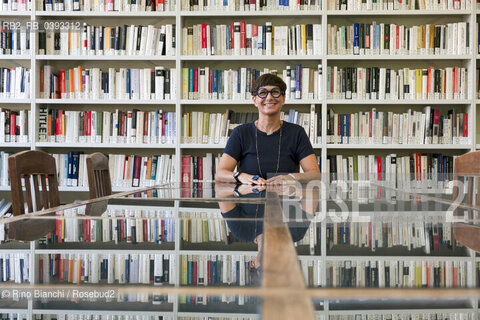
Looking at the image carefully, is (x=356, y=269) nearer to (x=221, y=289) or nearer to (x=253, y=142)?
(x=221, y=289)

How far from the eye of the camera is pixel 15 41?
3418 mm

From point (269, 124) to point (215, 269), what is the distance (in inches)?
83.3

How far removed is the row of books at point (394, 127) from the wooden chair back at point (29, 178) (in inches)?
79.6

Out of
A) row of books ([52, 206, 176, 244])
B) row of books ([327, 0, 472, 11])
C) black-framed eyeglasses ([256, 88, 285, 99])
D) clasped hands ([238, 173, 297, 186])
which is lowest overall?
row of books ([52, 206, 176, 244])

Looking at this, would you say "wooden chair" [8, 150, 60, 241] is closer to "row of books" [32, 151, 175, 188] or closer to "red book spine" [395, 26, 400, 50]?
"row of books" [32, 151, 175, 188]

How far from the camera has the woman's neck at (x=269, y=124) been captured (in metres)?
2.60

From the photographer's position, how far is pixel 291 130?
262 centimetres

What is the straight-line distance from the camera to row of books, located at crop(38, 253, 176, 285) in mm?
508

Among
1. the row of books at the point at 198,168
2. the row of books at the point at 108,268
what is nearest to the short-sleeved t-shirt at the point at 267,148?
the row of books at the point at 198,168

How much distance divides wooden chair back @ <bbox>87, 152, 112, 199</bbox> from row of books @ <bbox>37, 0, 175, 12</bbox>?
147 cm

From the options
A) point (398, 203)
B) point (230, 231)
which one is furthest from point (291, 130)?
point (230, 231)

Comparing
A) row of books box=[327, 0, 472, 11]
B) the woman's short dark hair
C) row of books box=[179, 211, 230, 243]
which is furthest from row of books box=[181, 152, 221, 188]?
row of books box=[179, 211, 230, 243]

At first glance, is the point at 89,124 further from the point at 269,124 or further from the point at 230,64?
the point at 269,124

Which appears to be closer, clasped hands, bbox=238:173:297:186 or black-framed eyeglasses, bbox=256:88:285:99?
clasped hands, bbox=238:173:297:186
